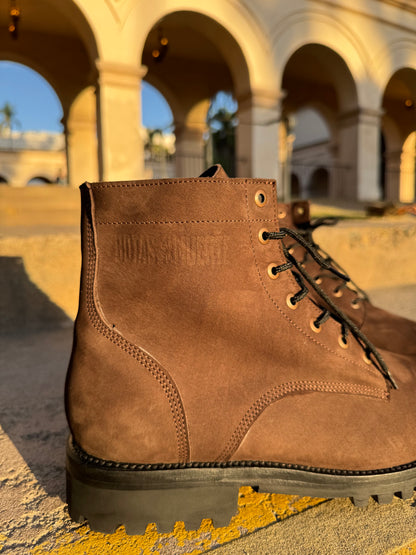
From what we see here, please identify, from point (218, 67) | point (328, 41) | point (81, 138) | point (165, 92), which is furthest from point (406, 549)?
point (218, 67)

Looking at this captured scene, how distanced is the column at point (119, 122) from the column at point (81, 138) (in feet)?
12.7

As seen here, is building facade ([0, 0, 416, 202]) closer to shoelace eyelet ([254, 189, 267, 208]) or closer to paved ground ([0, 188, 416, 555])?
paved ground ([0, 188, 416, 555])

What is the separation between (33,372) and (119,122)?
6398mm

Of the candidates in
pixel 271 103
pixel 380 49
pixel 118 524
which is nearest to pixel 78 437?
pixel 118 524

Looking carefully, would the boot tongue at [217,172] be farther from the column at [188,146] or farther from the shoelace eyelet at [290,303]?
the column at [188,146]

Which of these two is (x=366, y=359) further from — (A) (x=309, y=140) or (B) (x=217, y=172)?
(A) (x=309, y=140)

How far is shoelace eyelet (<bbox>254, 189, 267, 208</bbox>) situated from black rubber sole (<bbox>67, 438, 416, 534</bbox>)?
51 cm

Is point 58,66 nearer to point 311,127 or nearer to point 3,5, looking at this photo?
point 3,5

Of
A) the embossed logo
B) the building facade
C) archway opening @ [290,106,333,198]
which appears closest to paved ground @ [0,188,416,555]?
the embossed logo

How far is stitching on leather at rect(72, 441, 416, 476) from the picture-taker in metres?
0.73

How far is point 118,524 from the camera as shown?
708 mm

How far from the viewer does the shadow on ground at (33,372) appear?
96 centimetres

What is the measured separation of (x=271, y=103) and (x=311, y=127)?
17.7 metres

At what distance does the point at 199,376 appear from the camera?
77 cm
